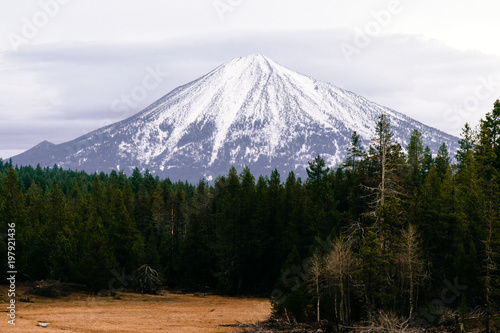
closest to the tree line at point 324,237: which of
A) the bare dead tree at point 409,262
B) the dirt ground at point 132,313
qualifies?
the bare dead tree at point 409,262

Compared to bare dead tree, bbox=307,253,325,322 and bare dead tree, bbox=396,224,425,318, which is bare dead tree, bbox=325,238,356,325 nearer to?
bare dead tree, bbox=307,253,325,322

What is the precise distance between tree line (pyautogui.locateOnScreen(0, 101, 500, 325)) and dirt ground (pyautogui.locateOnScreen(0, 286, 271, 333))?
4.44 metres

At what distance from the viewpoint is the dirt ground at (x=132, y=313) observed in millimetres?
38688

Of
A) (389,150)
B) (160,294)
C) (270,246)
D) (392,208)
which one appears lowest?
(160,294)

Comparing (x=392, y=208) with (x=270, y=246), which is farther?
(x=270, y=246)

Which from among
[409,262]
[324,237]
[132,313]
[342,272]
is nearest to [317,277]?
[342,272]

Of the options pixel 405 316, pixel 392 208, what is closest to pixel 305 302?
pixel 405 316

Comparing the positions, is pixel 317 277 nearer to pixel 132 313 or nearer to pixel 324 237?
pixel 324 237

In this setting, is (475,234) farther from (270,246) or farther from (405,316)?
(270,246)

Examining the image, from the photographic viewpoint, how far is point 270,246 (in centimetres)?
6462

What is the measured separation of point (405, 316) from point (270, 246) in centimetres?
2636

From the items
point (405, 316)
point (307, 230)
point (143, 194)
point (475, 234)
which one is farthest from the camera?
point (143, 194)

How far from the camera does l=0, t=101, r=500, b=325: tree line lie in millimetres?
37719

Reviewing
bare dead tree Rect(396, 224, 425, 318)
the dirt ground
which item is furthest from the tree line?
the dirt ground
